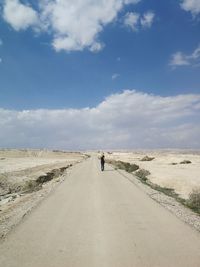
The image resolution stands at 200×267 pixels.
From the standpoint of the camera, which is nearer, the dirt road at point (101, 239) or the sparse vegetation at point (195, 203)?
the dirt road at point (101, 239)

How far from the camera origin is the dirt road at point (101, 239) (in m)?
7.64

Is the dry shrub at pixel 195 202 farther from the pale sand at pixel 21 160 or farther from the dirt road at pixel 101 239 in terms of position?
the pale sand at pixel 21 160

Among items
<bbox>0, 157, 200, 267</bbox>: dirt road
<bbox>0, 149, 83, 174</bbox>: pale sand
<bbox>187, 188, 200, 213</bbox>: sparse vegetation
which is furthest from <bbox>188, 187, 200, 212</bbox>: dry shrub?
<bbox>0, 149, 83, 174</bbox>: pale sand

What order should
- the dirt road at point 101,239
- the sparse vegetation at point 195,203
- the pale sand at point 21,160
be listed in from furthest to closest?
the pale sand at point 21,160 → the sparse vegetation at point 195,203 → the dirt road at point 101,239

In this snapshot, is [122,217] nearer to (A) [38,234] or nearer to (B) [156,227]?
(B) [156,227]

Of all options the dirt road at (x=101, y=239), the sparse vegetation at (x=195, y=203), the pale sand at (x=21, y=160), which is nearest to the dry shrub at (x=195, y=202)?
the sparse vegetation at (x=195, y=203)

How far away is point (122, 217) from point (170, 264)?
17.1 ft

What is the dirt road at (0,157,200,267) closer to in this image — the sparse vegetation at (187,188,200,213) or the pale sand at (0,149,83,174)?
the sparse vegetation at (187,188,200,213)

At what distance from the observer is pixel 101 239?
937 cm

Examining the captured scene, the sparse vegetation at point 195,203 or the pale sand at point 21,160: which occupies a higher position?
the pale sand at point 21,160

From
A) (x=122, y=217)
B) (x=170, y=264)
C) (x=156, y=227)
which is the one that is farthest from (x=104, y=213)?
(x=170, y=264)

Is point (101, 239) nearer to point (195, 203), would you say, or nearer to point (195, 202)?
point (195, 203)

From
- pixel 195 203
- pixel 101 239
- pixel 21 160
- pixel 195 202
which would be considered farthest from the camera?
pixel 21 160

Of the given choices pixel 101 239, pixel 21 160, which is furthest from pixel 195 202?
pixel 21 160
